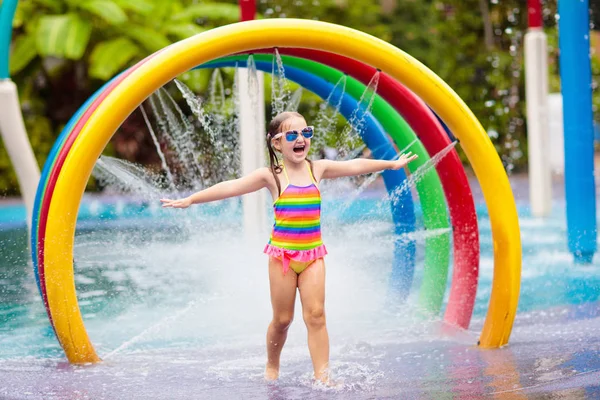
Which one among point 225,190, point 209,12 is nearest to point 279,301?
point 225,190

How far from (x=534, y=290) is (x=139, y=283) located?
2864 mm

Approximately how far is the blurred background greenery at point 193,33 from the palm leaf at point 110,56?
0.02m

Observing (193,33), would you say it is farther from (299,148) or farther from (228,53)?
(299,148)

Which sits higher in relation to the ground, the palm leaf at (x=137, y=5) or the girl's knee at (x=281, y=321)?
the palm leaf at (x=137, y=5)

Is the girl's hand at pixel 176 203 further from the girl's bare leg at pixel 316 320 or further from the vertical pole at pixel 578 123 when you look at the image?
the vertical pole at pixel 578 123

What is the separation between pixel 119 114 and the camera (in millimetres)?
4551

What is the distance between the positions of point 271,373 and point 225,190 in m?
0.87

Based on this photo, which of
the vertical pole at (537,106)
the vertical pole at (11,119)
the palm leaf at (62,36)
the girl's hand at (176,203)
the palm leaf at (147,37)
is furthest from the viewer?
the palm leaf at (147,37)

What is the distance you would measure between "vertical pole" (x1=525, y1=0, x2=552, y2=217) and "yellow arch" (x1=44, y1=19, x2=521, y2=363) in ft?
19.2

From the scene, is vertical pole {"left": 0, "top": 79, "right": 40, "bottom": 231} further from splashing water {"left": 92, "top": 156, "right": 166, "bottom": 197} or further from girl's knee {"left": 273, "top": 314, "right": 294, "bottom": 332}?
girl's knee {"left": 273, "top": 314, "right": 294, "bottom": 332}

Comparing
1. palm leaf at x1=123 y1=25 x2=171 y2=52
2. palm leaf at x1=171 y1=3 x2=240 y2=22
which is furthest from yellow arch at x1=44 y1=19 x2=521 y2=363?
palm leaf at x1=171 y1=3 x2=240 y2=22

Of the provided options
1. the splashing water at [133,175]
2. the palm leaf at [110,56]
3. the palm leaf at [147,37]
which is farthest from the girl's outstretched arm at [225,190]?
the palm leaf at [147,37]

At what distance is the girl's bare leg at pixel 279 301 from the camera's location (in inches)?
171

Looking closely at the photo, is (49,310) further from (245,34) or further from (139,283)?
(139,283)
